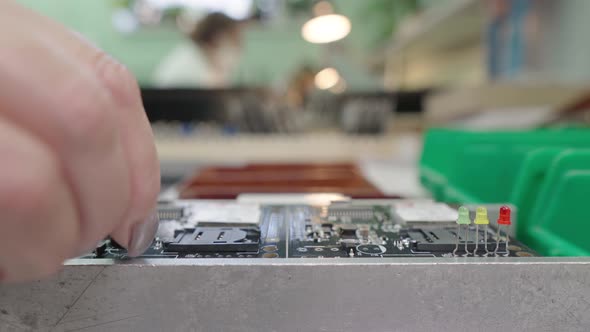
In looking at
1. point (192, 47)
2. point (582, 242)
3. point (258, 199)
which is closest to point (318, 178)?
point (258, 199)

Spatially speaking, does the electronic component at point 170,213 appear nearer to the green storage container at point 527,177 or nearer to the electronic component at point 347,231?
the electronic component at point 347,231

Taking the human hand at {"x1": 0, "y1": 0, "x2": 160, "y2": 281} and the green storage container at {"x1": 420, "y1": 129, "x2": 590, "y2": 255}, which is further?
the green storage container at {"x1": 420, "y1": 129, "x2": 590, "y2": 255}

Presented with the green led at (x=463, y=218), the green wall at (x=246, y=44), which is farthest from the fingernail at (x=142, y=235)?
the green wall at (x=246, y=44)

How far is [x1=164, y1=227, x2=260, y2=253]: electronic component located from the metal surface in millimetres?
43

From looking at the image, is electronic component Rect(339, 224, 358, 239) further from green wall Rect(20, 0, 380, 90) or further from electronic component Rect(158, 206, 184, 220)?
green wall Rect(20, 0, 380, 90)

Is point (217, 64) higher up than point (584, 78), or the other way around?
point (217, 64)

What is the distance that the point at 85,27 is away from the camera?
15.3 feet

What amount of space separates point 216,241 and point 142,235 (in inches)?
3.4

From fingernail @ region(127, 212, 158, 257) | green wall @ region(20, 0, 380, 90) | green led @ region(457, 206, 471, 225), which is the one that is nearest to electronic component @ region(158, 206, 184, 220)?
fingernail @ region(127, 212, 158, 257)

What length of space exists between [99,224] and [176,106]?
2.87 metres

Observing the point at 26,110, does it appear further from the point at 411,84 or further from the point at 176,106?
the point at 411,84

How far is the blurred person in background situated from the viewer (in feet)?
14.2

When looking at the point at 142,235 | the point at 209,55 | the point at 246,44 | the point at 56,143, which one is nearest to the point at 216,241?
the point at 142,235

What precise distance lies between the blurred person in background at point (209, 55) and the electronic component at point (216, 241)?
12.9ft
